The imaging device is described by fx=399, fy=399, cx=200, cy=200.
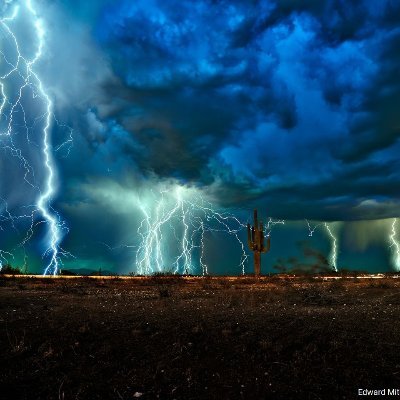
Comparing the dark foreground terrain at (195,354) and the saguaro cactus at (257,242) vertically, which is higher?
the saguaro cactus at (257,242)

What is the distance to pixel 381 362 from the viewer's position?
19.7ft

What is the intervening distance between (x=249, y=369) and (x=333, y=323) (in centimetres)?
314

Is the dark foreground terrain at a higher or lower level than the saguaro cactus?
lower

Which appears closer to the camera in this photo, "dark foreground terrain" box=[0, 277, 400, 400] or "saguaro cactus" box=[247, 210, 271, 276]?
"dark foreground terrain" box=[0, 277, 400, 400]

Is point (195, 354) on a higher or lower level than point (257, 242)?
lower

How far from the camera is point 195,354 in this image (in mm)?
6328

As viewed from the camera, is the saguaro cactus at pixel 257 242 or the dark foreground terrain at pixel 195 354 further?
the saguaro cactus at pixel 257 242

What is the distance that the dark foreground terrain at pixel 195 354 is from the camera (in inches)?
210

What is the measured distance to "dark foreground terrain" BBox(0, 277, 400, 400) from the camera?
5.34 m

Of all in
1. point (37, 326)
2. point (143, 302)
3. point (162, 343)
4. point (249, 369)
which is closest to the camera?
point (249, 369)

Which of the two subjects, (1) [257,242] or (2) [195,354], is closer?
(2) [195,354]

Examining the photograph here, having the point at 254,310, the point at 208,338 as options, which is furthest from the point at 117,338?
the point at 254,310

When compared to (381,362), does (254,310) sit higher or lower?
higher

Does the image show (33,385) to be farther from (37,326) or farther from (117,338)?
(37,326)
